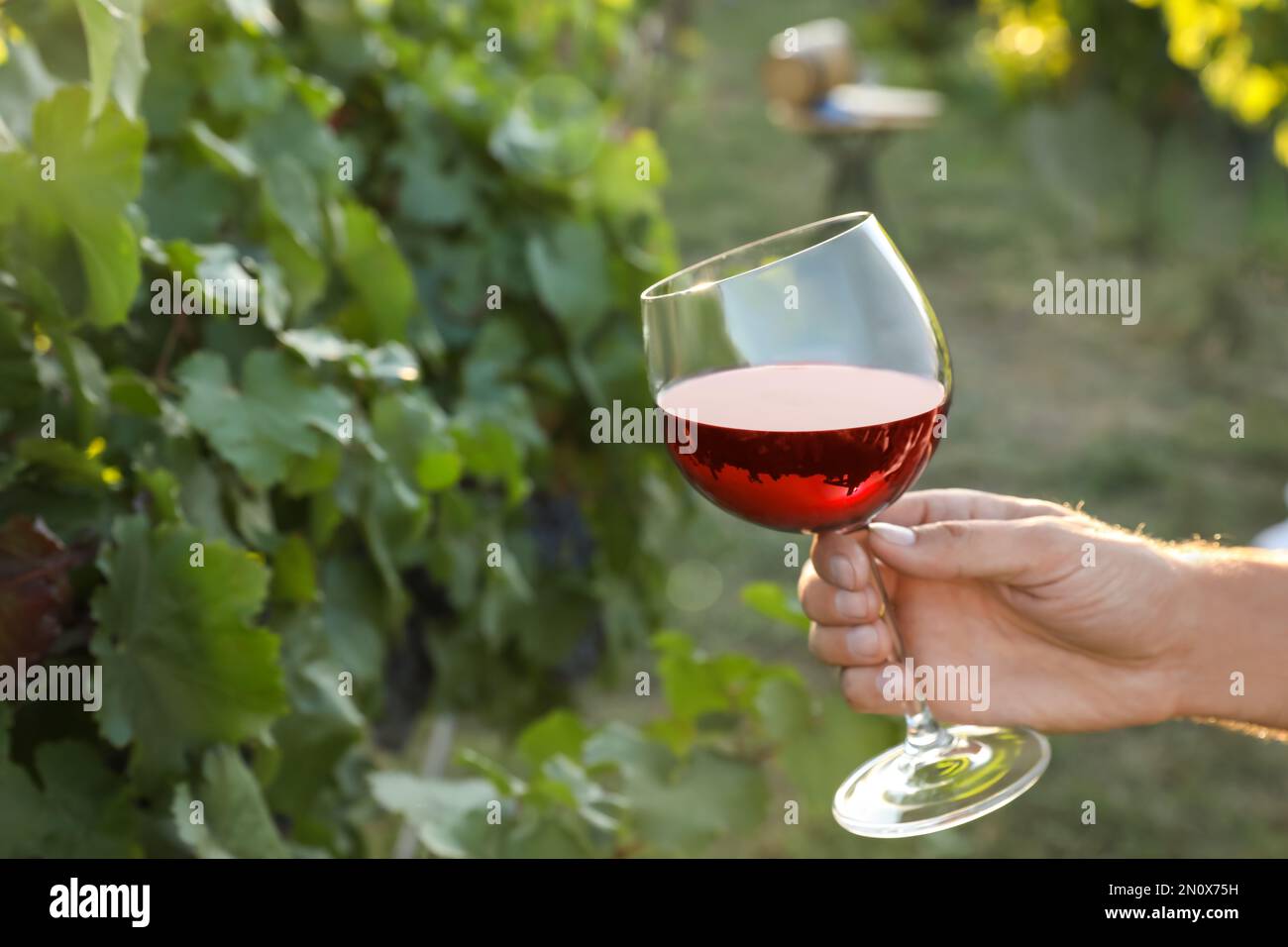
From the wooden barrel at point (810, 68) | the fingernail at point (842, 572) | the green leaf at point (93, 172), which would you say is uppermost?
the wooden barrel at point (810, 68)

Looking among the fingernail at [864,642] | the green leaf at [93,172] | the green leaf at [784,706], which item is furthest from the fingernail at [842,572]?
the green leaf at [93,172]

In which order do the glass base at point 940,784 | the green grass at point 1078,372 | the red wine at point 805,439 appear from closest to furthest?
the red wine at point 805,439
the glass base at point 940,784
the green grass at point 1078,372

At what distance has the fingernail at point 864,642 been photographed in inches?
51.6

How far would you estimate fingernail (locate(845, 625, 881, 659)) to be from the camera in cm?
131

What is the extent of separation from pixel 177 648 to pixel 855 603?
619 millimetres

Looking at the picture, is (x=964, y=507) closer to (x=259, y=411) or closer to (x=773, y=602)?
(x=773, y=602)

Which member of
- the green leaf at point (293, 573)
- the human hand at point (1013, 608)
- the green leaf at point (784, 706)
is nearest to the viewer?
the human hand at point (1013, 608)

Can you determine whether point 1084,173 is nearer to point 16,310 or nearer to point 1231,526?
point 1231,526

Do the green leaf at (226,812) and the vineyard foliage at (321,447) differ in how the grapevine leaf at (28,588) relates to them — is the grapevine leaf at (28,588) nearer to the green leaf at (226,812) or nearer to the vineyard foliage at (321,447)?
the vineyard foliage at (321,447)

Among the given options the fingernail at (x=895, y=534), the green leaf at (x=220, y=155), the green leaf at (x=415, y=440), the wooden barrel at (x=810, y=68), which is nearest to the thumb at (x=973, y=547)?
the fingernail at (x=895, y=534)

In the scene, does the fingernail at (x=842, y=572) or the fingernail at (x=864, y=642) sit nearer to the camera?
the fingernail at (x=842, y=572)

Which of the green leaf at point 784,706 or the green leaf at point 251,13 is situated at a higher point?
the green leaf at point 251,13

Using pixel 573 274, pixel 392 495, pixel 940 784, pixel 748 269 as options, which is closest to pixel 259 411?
pixel 392 495

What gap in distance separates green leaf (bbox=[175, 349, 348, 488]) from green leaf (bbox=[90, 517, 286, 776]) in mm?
171
